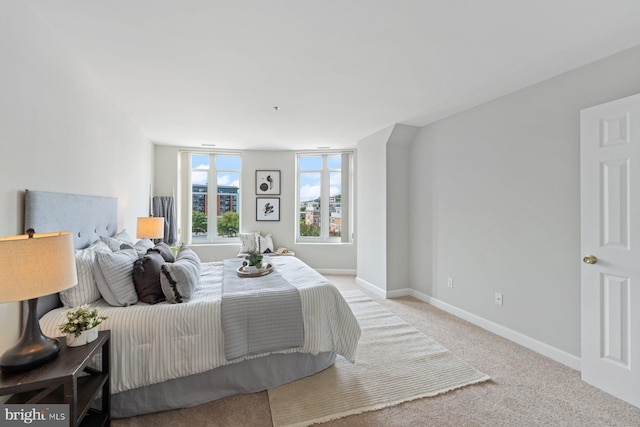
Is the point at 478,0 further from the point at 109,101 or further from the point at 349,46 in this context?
the point at 109,101

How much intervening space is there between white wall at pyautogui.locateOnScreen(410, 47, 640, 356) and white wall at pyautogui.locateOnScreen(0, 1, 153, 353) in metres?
3.72

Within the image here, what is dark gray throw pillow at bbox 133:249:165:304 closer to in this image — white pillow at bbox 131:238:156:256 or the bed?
the bed

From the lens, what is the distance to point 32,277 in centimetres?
116

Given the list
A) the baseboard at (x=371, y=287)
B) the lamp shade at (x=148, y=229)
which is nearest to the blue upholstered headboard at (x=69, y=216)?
the lamp shade at (x=148, y=229)

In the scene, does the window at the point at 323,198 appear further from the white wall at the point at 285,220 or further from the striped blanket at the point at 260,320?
the striped blanket at the point at 260,320

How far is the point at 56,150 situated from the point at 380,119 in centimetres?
321

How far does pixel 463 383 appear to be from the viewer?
2137 millimetres

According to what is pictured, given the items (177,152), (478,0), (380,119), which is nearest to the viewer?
(478,0)

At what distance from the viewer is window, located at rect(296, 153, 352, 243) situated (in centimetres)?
570

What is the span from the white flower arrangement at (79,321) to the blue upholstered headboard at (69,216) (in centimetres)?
41

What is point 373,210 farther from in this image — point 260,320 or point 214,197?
point 214,197

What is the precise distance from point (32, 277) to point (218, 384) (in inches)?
51.0

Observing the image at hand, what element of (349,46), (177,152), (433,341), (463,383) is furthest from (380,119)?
(177,152)

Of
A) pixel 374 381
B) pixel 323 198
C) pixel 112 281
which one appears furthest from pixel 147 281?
pixel 323 198
